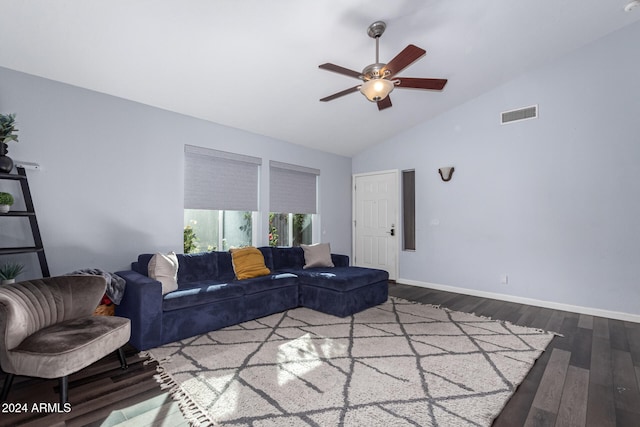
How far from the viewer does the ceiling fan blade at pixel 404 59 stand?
7.69ft

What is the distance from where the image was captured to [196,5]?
7.98ft

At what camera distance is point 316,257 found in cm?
456

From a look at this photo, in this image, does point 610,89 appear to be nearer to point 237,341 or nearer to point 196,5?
point 196,5

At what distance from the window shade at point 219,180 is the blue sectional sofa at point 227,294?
0.76 meters

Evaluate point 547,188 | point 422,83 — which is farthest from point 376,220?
point 422,83

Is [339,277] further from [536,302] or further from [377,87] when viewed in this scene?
[536,302]

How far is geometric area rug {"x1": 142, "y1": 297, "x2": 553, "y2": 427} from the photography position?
5.94ft

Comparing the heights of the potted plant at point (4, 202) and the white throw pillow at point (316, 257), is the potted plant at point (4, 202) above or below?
above

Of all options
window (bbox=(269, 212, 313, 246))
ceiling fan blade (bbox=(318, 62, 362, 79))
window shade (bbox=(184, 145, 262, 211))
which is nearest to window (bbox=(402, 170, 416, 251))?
window (bbox=(269, 212, 313, 246))

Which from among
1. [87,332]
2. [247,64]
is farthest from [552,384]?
[247,64]

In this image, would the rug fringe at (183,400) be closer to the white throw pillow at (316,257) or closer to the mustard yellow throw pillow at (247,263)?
the mustard yellow throw pillow at (247,263)

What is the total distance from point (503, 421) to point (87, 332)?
270 cm

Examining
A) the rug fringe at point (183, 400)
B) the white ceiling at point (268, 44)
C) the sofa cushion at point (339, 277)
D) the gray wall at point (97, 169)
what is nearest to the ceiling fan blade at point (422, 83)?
the white ceiling at point (268, 44)

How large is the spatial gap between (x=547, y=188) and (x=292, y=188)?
3.82 meters
